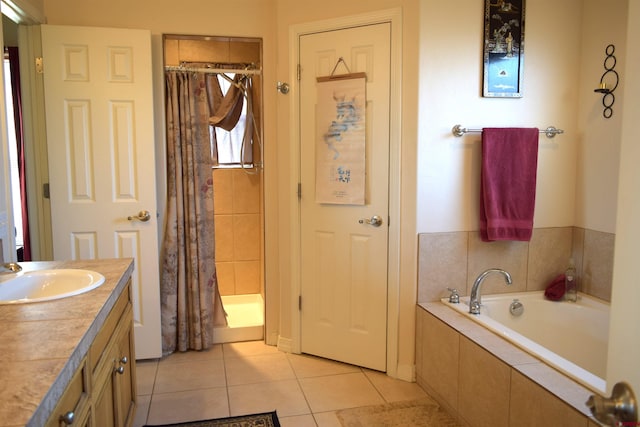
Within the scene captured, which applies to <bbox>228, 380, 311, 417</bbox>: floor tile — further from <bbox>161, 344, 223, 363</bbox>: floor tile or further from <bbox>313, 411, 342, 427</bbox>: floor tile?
<bbox>161, 344, 223, 363</bbox>: floor tile

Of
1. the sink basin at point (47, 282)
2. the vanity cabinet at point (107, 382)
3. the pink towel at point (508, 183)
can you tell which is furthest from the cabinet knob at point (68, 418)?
the pink towel at point (508, 183)

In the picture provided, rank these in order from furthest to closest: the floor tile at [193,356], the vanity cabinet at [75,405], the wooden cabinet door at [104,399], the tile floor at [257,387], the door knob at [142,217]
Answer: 1. the floor tile at [193,356]
2. the door knob at [142,217]
3. the tile floor at [257,387]
4. the wooden cabinet door at [104,399]
5. the vanity cabinet at [75,405]

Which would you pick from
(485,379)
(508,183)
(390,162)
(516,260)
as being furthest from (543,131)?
(485,379)

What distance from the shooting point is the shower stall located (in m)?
3.57

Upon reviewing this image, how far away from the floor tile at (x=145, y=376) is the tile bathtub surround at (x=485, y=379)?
1.58m

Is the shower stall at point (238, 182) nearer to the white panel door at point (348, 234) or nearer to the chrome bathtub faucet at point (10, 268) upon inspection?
the white panel door at point (348, 234)

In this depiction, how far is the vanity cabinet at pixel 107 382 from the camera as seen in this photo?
1269mm

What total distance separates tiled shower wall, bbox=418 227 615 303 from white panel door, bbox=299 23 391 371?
0.28m

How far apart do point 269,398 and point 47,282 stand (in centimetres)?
135

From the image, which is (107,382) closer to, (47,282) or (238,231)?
(47,282)

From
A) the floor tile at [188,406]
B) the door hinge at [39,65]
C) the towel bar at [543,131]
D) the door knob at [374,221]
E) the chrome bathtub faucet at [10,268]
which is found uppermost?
the door hinge at [39,65]

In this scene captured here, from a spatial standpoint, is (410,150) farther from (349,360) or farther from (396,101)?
(349,360)

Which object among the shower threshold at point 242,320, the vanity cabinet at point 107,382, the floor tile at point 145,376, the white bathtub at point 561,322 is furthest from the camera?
the shower threshold at point 242,320

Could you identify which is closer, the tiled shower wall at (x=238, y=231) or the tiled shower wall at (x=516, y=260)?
the tiled shower wall at (x=516, y=260)
